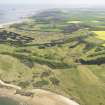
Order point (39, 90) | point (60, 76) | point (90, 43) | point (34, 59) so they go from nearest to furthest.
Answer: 1. point (39, 90)
2. point (60, 76)
3. point (34, 59)
4. point (90, 43)

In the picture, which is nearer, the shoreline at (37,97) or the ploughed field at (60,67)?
the shoreline at (37,97)

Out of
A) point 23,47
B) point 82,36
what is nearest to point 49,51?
point 23,47

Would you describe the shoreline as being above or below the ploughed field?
below

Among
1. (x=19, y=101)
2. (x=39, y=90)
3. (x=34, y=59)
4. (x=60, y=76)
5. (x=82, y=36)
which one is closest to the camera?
(x=19, y=101)

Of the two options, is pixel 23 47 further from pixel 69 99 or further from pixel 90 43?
pixel 69 99

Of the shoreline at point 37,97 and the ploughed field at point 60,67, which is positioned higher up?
the ploughed field at point 60,67

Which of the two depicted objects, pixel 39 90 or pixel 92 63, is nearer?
pixel 39 90

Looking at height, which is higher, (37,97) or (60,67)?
(60,67)

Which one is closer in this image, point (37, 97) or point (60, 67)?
point (37, 97)
